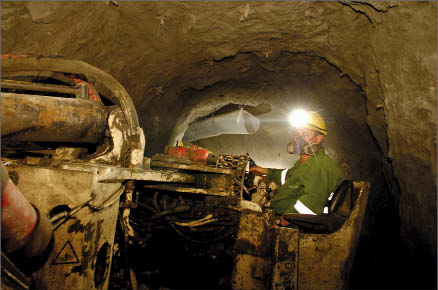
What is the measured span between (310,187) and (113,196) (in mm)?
2106

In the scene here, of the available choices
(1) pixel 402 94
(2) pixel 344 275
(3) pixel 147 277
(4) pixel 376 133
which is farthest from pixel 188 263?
(4) pixel 376 133

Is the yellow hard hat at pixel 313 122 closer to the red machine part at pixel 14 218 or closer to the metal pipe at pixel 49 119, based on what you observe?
the metal pipe at pixel 49 119

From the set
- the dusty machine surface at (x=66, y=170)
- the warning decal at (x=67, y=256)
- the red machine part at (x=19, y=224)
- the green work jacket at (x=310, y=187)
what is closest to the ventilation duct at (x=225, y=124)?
the green work jacket at (x=310, y=187)

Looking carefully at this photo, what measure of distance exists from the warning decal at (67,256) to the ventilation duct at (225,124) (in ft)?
20.8

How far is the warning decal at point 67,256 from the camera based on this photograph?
1412 millimetres

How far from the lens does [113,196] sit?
175 centimetres

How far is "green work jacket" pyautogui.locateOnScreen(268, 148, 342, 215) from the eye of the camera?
9.03 feet

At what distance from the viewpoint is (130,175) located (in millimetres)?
1888

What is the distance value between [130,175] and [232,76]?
157 inches

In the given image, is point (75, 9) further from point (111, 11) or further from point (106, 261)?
point (106, 261)

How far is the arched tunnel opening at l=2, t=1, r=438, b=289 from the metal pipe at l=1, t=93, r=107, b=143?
70 cm

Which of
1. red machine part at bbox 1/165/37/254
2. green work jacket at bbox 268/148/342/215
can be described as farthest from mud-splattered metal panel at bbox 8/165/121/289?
green work jacket at bbox 268/148/342/215

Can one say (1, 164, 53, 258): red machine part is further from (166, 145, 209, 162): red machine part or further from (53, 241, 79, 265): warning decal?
(166, 145, 209, 162): red machine part

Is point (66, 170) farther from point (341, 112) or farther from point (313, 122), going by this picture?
point (341, 112)
